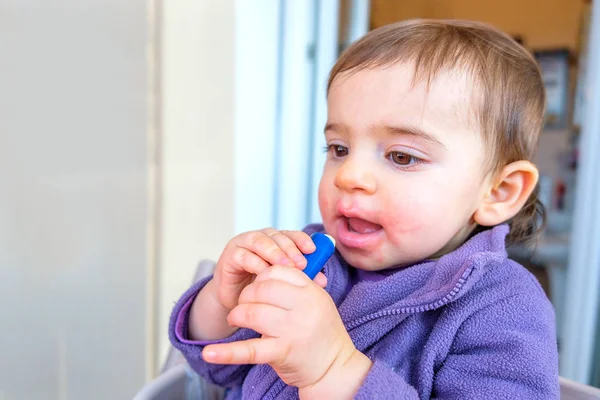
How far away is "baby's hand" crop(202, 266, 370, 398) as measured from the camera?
399 millimetres

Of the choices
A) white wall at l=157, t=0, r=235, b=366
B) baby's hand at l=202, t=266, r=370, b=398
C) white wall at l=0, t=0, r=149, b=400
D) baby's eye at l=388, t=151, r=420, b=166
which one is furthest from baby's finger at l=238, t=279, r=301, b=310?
white wall at l=157, t=0, r=235, b=366

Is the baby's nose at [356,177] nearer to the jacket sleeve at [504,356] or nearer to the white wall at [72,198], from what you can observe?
the jacket sleeve at [504,356]

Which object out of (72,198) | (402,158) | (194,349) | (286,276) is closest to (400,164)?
(402,158)

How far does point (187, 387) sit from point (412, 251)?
0.35 meters

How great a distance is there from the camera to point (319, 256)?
1.56 ft

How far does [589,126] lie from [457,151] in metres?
0.80

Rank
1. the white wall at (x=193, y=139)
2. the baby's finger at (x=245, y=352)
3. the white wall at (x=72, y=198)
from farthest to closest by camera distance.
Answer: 1. the white wall at (x=193, y=139)
2. the white wall at (x=72, y=198)
3. the baby's finger at (x=245, y=352)

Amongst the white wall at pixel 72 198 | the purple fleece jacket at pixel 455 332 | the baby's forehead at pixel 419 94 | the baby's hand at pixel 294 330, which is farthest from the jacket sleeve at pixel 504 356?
→ the white wall at pixel 72 198

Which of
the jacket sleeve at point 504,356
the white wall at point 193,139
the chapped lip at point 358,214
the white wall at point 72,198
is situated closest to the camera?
the jacket sleeve at point 504,356

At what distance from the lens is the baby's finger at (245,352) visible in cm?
36

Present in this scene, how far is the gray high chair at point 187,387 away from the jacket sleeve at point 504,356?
74mm

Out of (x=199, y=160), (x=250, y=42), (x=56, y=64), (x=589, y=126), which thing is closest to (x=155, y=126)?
(x=199, y=160)

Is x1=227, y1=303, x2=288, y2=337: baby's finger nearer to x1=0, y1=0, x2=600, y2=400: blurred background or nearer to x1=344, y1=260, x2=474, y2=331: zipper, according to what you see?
x1=344, y1=260, x2=474, y2=331: zipper

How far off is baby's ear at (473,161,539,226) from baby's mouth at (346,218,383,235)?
142 mm
